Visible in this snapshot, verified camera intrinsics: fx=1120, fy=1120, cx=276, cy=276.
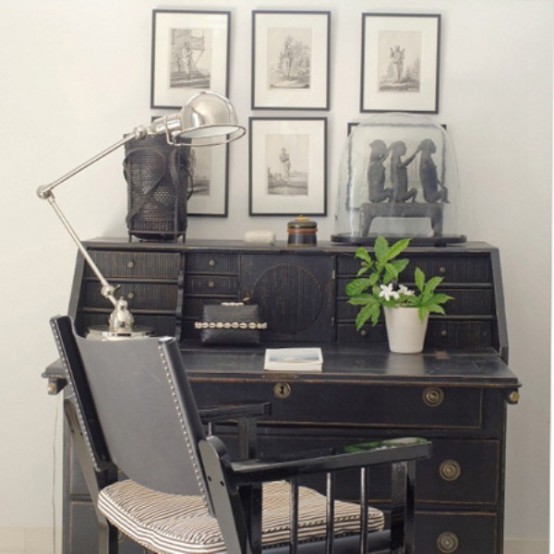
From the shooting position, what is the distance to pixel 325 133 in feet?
13.5

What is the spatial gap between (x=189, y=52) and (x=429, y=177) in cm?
101

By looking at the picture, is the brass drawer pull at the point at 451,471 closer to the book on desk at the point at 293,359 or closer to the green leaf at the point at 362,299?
the book on desk at the point at 293,359

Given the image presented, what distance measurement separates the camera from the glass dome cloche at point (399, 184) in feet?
12.5

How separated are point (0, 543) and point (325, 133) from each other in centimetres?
197

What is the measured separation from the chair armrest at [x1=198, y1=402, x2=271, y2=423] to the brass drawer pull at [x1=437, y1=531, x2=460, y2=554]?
73 centimetres

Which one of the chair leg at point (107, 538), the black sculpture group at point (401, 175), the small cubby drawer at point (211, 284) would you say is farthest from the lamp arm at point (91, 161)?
the chair leg at point (107, 538)

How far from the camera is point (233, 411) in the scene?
2.85 m

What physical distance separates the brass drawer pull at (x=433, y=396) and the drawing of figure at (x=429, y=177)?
83cm

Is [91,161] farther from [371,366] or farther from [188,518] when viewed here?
[188,518]

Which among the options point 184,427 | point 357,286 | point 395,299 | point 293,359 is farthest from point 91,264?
point 184,427

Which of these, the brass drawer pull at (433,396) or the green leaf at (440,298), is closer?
the brass drawer pull at (433,396)

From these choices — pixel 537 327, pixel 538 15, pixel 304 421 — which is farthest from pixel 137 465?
pixel 538 15

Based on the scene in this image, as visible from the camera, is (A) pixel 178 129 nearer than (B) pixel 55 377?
No

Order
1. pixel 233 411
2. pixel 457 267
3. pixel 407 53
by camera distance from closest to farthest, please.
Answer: pixel 233 411
pixel 457 267
pixel 407 53
